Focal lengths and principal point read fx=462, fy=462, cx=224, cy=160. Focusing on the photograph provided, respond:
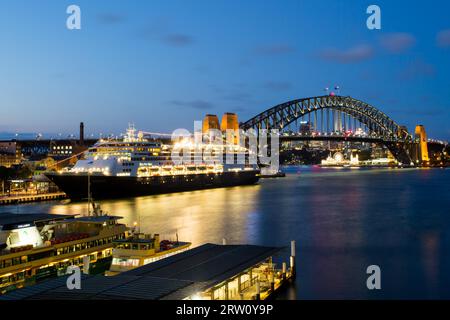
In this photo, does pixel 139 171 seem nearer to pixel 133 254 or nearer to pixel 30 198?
pixel 30 198

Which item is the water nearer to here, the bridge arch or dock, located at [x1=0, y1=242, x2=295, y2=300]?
dock, located at [x1=0, y1=242, x2=295, y2=300]

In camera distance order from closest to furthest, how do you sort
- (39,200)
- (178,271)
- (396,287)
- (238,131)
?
(178,271) < (396,287) < (39,200) < (238,131)

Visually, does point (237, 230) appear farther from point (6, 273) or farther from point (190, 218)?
point (6, 273)

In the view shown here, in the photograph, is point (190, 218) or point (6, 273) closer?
point (6, 273)

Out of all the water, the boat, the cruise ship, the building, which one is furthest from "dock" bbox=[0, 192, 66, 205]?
the building

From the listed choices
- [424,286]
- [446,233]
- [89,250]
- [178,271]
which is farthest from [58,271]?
[446,233]

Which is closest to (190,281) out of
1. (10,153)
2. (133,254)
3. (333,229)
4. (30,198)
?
(133,254)
